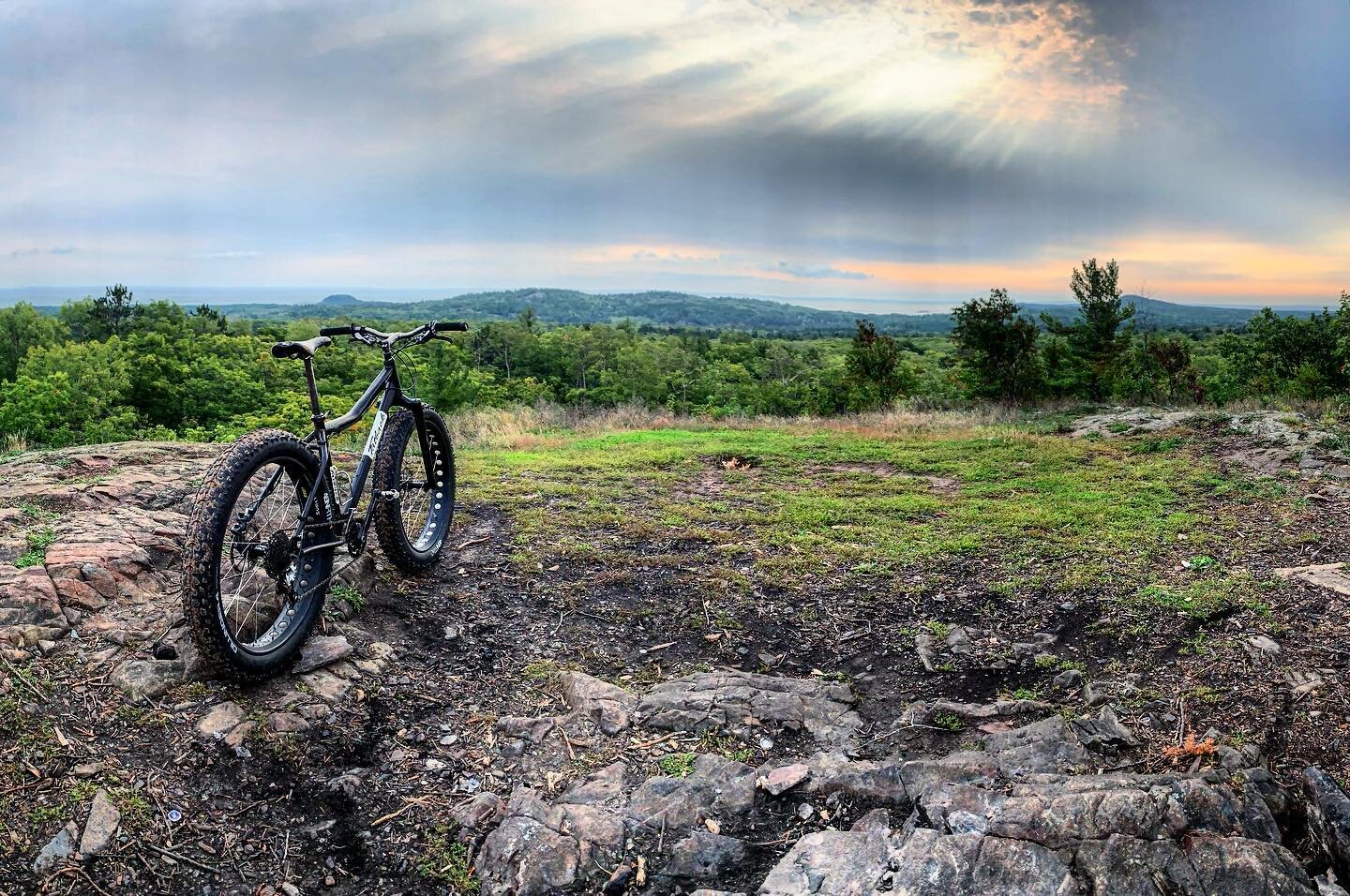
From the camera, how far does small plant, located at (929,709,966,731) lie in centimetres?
379

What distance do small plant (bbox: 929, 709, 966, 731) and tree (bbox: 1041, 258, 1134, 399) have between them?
25.6 m

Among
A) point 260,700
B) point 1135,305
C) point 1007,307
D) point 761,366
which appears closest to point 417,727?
point 260,700

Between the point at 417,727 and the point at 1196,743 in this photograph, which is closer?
the point at 1196,743

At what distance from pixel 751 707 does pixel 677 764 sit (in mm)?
646

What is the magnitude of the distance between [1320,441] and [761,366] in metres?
60.0

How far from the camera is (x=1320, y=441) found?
370 inches

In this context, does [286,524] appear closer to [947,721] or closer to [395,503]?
[395,503]

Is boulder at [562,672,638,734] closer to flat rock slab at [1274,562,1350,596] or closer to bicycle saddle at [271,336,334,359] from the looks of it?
bicycle saddle at [271,336,334,359]

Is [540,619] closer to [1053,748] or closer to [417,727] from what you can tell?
[417,727]

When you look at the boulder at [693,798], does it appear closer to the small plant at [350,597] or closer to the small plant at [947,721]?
the small plant at [947,721]

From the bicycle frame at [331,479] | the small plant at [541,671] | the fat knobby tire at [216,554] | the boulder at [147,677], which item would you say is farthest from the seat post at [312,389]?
the small plant at [541,671]

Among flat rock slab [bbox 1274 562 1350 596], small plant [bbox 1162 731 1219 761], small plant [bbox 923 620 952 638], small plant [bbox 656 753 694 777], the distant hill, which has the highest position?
the distant hill

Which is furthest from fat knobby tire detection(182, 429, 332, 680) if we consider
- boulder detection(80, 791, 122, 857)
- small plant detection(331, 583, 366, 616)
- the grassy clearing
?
the grassy clearing

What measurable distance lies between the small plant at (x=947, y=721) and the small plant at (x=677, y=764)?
4.45 feet
